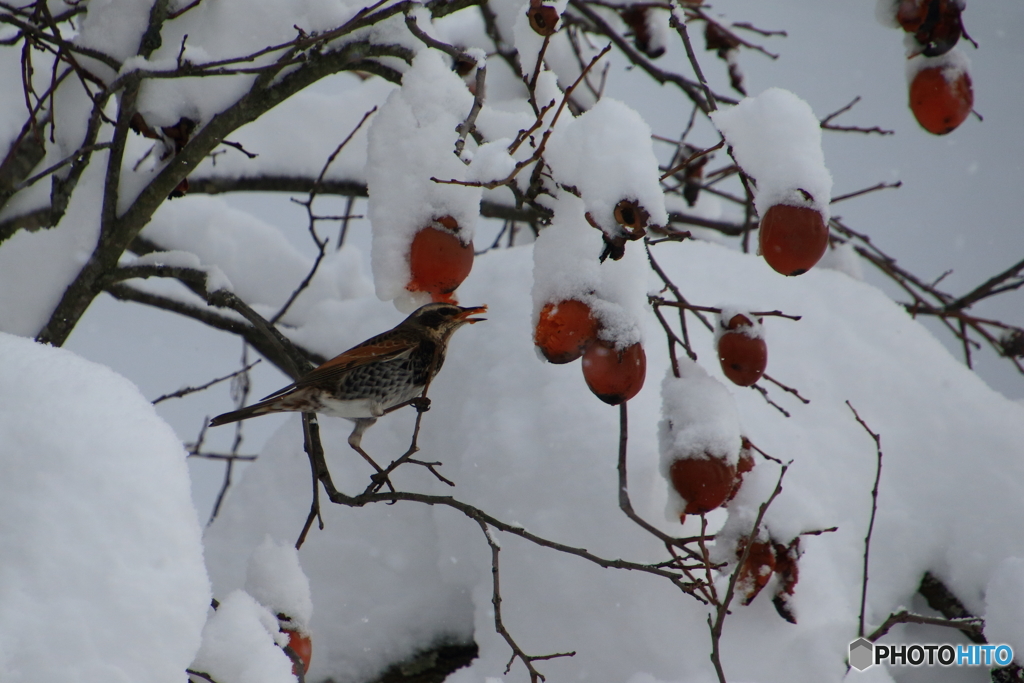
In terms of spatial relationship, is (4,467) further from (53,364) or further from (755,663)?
(755,663)

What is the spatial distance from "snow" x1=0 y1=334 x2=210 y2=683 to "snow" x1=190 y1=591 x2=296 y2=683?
10.1 inches

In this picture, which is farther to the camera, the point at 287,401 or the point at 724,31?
the point at 724,31

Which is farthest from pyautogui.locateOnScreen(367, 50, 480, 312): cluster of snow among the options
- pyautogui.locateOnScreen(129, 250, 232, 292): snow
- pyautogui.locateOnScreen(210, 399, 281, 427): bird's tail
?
pyautogui.locateOnScreen(129, 250, 232, 292): snow

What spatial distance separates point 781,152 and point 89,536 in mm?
915

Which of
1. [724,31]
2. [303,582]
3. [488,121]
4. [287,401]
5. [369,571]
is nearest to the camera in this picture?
[488,121]

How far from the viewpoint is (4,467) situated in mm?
748

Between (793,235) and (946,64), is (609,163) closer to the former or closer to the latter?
(793,235)

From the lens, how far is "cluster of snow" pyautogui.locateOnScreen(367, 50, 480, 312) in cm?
112

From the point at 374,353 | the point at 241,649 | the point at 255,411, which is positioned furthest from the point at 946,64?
the point at 241,649

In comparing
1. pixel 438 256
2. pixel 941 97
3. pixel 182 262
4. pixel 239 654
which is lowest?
pixel 239 654

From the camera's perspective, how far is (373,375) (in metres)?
1.77

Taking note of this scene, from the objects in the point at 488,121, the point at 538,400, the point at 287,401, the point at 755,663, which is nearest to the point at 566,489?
the point at 538,400

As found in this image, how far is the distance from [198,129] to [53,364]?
1006 mm

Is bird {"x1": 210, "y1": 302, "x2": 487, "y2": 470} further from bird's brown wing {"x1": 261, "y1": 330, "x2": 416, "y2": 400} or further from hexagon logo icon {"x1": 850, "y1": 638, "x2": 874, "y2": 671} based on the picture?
hexagon logo icon {"x1": 850, "y1": 638, "x2": 874, "y2": 671}
